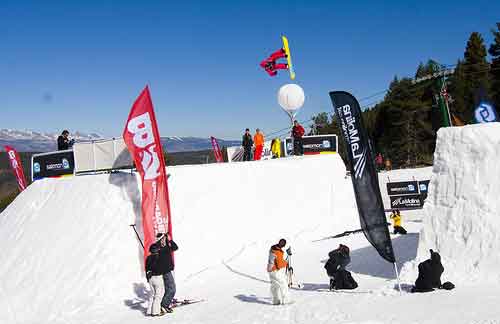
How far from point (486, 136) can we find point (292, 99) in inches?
494

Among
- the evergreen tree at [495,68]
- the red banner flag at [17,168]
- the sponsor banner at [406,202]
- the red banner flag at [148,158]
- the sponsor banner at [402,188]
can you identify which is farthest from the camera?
the evergreen tree at [495,68]

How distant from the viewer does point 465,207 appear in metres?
9.23

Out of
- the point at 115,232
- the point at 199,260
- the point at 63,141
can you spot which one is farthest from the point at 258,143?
the point at 115,232

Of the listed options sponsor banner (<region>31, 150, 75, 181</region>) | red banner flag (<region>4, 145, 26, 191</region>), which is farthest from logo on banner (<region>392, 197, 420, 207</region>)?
red banner flag (<region>4, 145, 26, 191</region>)

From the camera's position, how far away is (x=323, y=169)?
20.5m

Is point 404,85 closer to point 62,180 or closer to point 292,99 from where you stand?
point 292,99

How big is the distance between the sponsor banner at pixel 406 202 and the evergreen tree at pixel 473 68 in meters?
23.8

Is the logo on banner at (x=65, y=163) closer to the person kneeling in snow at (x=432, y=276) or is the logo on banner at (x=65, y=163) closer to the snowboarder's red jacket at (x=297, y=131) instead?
the snowboarder's red jacket at (x=297, y=131)

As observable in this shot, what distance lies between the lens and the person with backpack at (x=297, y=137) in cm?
2006

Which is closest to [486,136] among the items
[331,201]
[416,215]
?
[331,201]

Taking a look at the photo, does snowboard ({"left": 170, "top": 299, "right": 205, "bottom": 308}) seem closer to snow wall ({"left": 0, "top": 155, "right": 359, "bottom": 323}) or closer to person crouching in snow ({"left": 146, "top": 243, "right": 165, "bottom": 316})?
person crouching in snow ({"left": 146, "top": 243, "right": 165, "bottom": 316})

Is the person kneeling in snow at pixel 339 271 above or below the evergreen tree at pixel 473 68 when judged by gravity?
below

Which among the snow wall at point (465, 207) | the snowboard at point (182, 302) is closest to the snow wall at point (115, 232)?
the snowboard at point (182, 302)

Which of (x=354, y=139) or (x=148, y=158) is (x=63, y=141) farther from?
(x=354, y=139)
